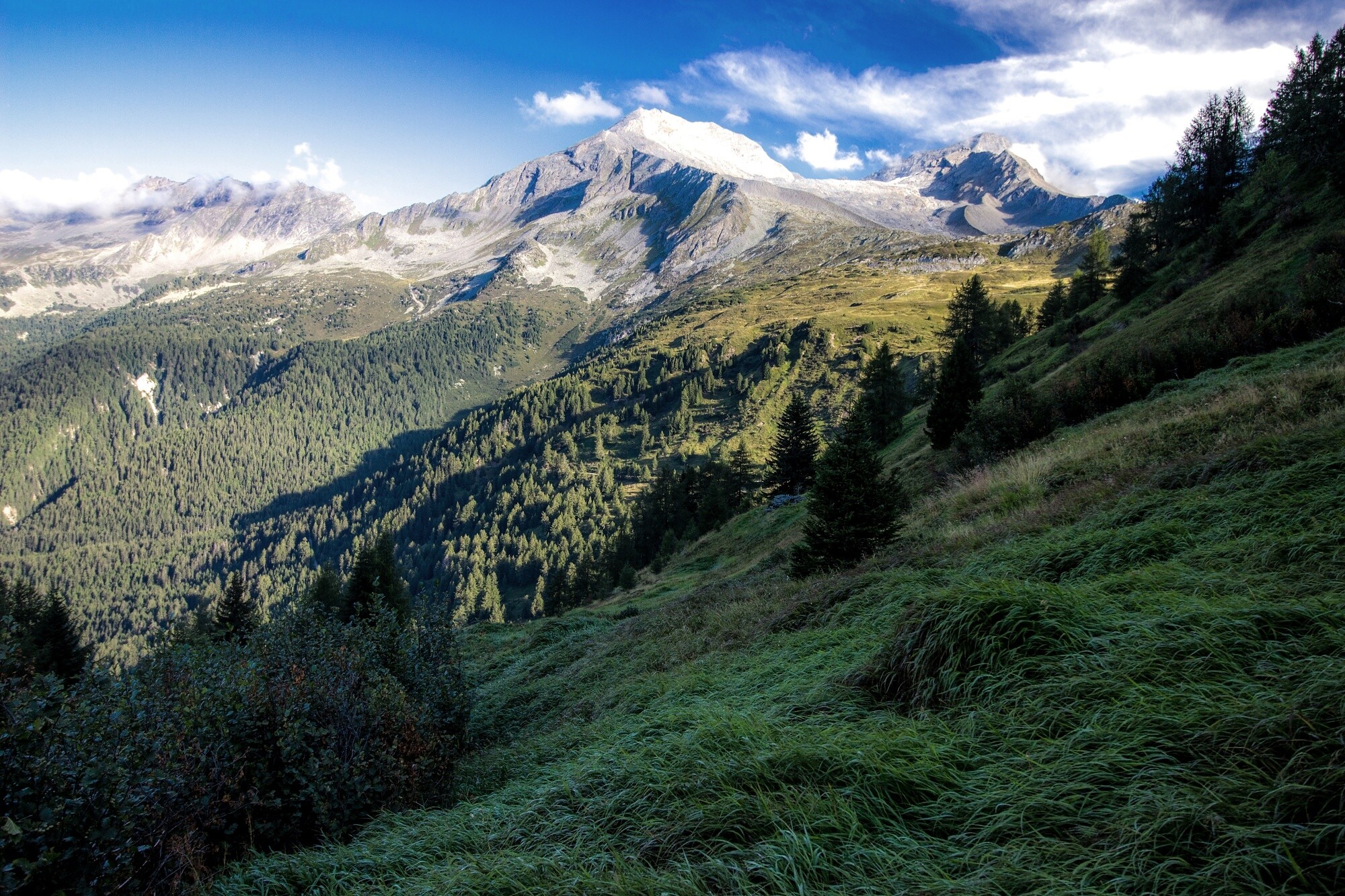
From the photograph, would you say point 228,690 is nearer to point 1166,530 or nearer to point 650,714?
point 650,714

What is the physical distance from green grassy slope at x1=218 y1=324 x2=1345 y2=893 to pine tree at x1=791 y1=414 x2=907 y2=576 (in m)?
5.45

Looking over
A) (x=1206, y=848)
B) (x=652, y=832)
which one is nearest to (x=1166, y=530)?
(x=1206, y=848)

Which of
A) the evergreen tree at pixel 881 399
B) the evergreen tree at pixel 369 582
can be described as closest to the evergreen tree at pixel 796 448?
the evergreen tree at pixel 881 399

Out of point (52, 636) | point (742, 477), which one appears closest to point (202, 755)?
point (52, 636)

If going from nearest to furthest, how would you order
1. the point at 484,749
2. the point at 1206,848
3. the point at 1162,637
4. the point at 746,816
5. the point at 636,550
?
the point at 1206,848 < the point at 746,816 < the point at 1162,637 < the point at 484,749 < the point at 636,550

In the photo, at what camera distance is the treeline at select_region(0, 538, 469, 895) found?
188 inches

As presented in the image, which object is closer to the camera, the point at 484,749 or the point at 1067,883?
the point at 1067,883

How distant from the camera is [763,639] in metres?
10.4

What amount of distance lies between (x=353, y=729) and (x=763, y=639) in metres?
6.54

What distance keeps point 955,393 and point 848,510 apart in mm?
19764

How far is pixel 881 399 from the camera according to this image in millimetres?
52156

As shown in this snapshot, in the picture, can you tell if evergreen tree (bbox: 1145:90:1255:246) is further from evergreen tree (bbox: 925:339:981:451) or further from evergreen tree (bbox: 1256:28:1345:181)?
evergreen tree (bbox: 925:339:981:451)

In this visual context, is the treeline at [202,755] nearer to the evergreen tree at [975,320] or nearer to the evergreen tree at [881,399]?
the evergreen tree at [881,399]

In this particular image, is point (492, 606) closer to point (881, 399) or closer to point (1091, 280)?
point (881, 399)
